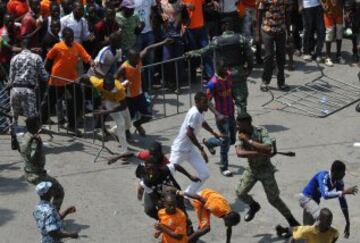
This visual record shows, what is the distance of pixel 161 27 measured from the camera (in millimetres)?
16094

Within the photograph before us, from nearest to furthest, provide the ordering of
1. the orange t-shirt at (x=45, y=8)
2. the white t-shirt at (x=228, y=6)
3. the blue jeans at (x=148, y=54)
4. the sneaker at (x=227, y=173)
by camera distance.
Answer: the sneaker at (x=227, y=173) → the orange t-shirt at (x=45, y=8) → the blue jeans at (x=148, y=54) → the white t-shirt at (x=228, y=6)

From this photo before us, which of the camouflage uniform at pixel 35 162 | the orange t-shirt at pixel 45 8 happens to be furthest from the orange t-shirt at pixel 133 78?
the camouflage uniform at pixel 35 162

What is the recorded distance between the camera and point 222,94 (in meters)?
12.4

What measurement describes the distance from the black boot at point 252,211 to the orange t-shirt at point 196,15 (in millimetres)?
5753

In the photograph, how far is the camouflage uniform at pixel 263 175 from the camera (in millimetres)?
10438

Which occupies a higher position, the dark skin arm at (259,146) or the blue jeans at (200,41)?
the blue jeans at (200,41)

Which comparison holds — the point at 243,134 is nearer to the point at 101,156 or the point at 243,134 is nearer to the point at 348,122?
the point at 101,156

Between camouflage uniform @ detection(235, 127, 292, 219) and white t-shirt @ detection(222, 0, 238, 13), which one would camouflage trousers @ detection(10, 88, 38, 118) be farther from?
white t-shirt @ detection(222, 0, 238, 13)

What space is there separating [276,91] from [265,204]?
15.6 ft

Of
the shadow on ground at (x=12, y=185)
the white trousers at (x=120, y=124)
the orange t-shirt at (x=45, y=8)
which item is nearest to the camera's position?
the shadow on ground at (x=12, y=185)

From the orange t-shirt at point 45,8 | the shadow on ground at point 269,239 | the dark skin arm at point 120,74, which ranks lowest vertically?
the shadow on ground at point 269,239

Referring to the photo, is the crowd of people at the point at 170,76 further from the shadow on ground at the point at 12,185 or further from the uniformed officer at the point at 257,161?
the shadow on ground at the point at 12,185

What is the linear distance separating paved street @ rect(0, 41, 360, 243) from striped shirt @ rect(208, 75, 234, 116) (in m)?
0.94

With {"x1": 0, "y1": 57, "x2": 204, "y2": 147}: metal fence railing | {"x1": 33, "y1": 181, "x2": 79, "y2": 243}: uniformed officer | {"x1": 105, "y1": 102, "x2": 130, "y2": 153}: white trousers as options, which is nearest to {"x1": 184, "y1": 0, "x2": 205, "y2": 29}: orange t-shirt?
{"x1": 0, "y1": 57, "x2": 204, "y2": 147}: metal fence railing
